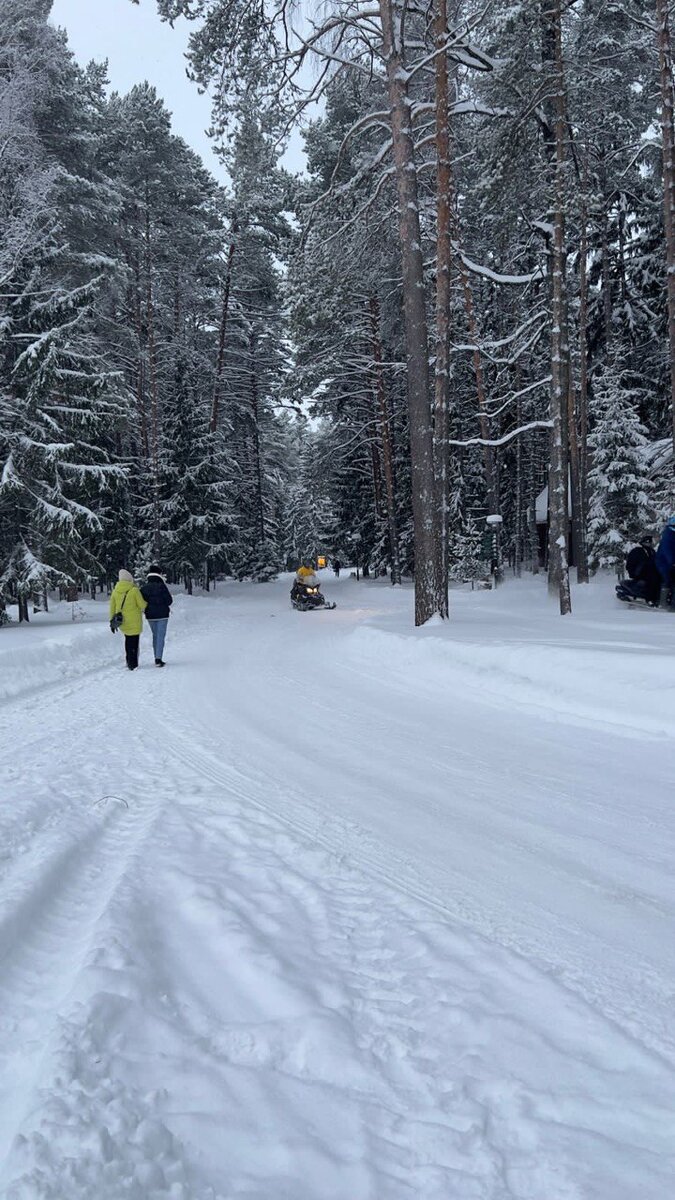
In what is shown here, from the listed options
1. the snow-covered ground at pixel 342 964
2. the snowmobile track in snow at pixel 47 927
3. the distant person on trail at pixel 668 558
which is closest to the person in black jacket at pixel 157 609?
the snow-covered ground at pixel 342 964

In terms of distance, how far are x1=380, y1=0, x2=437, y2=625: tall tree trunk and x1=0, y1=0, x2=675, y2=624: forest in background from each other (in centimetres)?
6

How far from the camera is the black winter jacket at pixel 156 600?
1248 cm

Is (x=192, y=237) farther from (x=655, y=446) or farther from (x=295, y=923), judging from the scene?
(x=295, y=923)

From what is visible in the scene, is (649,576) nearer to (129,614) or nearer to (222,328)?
(129,614)

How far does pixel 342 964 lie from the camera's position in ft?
8.11

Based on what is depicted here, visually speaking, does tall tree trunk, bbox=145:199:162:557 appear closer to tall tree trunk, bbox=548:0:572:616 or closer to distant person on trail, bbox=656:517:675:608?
tall tree trunk, bbox=548:0:572:616

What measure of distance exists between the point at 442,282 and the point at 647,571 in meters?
7.30

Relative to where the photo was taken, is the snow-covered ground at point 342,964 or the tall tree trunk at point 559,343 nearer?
the snow-covered ground at point 342,964

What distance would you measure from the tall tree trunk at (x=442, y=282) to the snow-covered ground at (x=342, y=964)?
687cm

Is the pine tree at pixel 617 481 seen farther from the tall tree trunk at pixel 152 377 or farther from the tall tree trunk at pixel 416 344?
the tall tree trunk at pixel 152 377

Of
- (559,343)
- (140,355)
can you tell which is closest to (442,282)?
(559,343)

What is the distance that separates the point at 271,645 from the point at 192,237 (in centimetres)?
2700

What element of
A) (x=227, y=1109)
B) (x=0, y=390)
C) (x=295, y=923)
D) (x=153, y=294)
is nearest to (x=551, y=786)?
(x=295, y=923)

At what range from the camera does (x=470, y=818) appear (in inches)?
157
